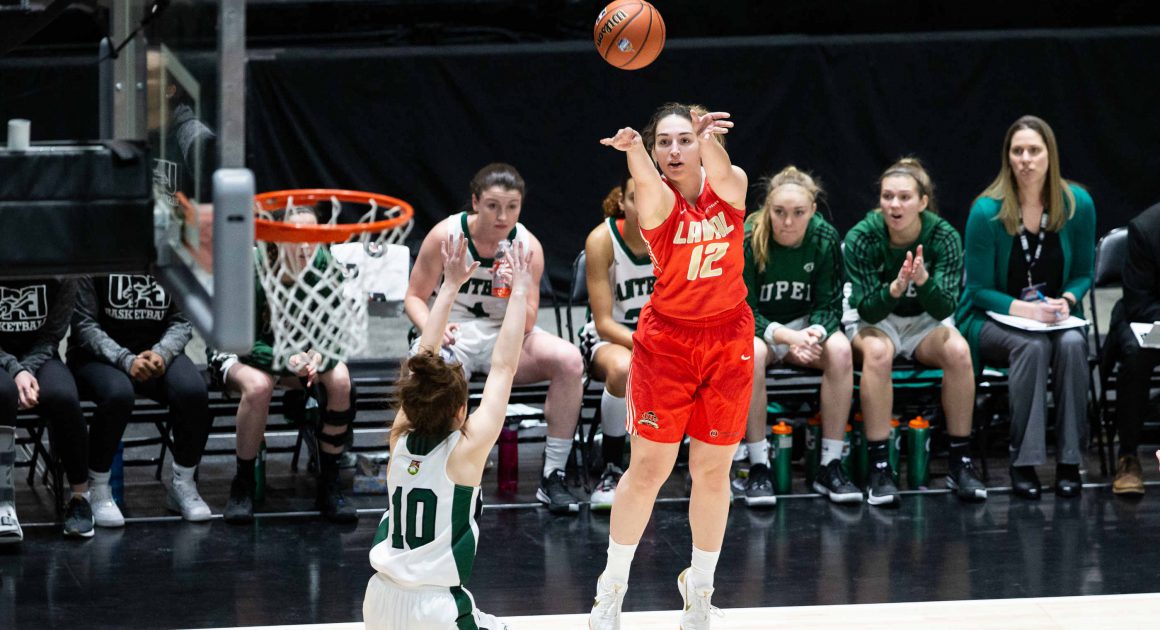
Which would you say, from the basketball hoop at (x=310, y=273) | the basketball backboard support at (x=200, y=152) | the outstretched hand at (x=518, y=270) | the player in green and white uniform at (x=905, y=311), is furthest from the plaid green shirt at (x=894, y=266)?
the basketball backboard support at (x=200, y=152)

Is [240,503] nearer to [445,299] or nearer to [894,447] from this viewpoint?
[445,299]

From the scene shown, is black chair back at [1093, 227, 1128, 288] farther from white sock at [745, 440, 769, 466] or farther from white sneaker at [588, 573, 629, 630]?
white sneaker at [588, 573, 629, 630]

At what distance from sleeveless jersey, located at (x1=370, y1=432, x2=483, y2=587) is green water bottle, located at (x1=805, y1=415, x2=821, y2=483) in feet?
9.81

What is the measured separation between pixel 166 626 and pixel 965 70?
18.7ft

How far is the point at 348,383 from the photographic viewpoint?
620cm

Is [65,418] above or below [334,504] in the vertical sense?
above

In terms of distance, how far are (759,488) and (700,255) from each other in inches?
78.5

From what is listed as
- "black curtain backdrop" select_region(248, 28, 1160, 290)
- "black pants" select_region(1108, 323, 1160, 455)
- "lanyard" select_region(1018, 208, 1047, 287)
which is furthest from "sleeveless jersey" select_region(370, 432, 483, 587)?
"black curtain backdrop" select_region(248, 28, 1160, 290)

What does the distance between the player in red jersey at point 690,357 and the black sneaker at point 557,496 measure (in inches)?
56.7

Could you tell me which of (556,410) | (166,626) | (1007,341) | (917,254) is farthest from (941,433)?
(166,626)

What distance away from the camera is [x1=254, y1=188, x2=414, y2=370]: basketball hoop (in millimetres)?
3518

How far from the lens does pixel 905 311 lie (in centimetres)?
673

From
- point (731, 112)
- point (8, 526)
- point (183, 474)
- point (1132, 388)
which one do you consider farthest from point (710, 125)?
point (731, 112)

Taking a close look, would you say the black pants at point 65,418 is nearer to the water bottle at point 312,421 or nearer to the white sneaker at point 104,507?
the white sneaker at point 104,507
